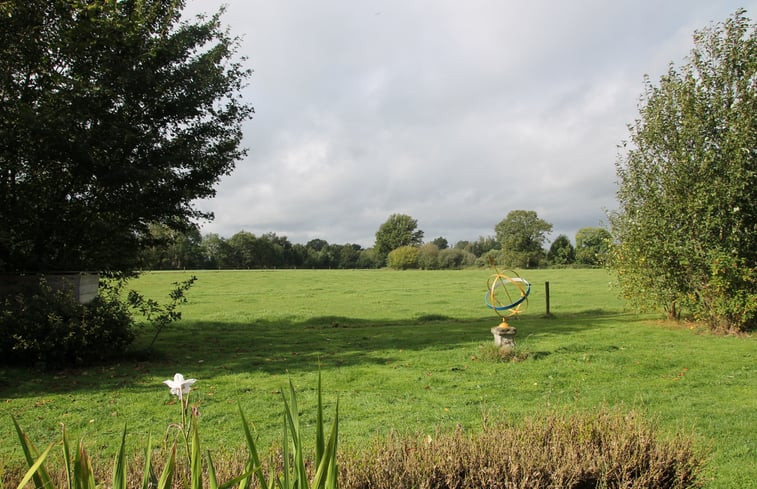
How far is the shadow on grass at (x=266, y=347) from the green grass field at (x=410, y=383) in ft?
0.19

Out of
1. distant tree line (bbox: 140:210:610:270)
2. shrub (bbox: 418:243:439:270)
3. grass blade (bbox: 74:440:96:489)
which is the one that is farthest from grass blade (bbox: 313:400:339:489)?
shrub (bbox: 418:243:439:270)

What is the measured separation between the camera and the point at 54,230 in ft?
42.0

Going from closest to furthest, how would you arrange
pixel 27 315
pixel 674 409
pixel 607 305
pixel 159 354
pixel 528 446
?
pixel 528 446, pixel 674 409, pixel 27 315, pixel 159 354, pixel 607 305

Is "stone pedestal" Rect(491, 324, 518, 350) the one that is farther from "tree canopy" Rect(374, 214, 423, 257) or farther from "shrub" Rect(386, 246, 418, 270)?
"tree canopy" Rect(374, 214, 423, 257)

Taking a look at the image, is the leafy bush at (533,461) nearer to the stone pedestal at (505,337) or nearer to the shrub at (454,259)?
the stone pedestal at (505,337)

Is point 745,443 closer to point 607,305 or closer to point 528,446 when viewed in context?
point 528,446

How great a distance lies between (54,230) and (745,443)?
49.4 ft

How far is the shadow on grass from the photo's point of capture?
10683mm

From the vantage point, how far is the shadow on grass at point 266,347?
10.7 meters

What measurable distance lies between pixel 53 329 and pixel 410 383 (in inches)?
324

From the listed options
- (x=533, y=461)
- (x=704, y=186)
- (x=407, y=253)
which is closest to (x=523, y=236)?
(x=407, y=253)

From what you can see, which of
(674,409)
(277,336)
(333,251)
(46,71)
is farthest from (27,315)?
(333,251)

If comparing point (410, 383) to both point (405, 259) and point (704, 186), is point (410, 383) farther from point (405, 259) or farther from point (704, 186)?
point (405, 259)

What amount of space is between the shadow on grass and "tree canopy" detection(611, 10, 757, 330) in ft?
11.2
